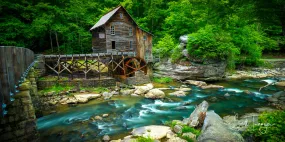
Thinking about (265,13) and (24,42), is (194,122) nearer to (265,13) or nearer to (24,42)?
(265,13)

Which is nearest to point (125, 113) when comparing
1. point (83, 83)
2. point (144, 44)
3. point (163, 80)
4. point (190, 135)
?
point (190, 135)

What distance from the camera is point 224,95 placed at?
1412 cm

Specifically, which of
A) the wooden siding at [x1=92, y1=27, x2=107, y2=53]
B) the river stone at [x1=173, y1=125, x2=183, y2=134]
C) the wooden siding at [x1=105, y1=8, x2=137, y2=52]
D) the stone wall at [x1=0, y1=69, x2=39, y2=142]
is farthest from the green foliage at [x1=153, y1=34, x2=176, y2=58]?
the stone wall at [x1=0, y1=69, x2=39, y2=142]

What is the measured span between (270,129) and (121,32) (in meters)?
21.3

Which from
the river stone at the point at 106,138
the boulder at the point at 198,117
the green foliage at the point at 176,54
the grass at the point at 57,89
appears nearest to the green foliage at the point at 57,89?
the grass at the point at 57,89

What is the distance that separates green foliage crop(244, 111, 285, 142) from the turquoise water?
5110mm

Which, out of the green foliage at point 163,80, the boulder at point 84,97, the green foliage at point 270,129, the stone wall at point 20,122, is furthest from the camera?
the green foliage at point 163,80

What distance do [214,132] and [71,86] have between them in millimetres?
13341

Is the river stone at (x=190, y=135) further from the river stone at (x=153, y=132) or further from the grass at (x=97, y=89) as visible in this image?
the grass at (x=97, y=89)

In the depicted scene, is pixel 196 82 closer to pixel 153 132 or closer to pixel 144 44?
pixel 144 44

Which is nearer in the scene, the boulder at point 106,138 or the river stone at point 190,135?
the river stone at point 190,135

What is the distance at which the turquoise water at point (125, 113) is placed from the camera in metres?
8.12

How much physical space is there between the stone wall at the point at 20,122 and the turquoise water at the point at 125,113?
157 cm

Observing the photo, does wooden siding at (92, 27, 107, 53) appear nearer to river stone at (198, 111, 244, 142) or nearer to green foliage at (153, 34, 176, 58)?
green foliage at (153, 34, 176, 58)
